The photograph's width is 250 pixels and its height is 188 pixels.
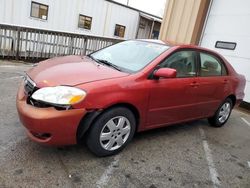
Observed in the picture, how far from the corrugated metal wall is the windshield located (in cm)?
966

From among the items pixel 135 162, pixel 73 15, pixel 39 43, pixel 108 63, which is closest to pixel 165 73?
pixel 108 63

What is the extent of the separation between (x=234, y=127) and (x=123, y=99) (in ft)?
10.6

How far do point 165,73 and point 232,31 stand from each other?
204 inches

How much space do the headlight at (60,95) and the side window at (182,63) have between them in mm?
1346

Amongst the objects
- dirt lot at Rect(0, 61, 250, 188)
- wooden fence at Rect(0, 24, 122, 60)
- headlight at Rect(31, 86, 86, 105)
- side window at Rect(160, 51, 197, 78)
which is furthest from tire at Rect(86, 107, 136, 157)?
wooden fence at Rect(0, 24, 122, 60)

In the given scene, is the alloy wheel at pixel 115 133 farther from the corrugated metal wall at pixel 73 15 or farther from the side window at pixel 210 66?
the corrugated metal wall at pixel 73 15

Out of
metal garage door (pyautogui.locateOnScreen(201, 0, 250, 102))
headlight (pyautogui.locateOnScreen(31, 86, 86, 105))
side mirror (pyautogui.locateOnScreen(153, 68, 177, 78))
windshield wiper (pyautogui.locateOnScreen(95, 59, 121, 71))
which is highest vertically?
metal garage door (pyautogui.locateOnScreen(201, 0, 250, 102))

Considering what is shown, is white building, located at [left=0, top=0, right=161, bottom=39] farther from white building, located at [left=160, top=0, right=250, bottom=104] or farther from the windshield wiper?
the windshield wiper

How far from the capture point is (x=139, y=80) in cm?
329

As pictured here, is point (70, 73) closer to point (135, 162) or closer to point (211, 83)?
point (135, 162)

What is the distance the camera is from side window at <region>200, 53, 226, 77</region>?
4301mm

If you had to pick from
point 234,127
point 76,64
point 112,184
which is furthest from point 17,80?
point 234,127

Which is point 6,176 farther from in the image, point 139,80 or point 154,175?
point 139,80

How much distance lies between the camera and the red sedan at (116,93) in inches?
109
